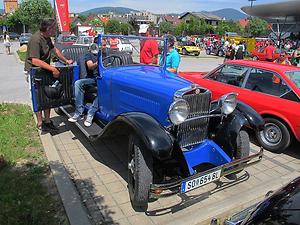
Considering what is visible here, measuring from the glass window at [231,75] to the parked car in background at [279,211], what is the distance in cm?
391

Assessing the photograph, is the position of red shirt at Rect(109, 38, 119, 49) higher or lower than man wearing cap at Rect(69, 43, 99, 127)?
higher

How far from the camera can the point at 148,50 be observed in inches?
237

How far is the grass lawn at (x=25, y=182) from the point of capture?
326 centimetres

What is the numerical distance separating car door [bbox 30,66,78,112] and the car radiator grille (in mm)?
2754

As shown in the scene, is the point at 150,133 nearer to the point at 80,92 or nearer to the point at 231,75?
the point at 80,92

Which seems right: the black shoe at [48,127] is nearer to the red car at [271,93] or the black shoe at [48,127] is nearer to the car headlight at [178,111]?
the car headlight at [178,111]

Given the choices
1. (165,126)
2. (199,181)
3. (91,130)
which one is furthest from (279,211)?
(91,130)

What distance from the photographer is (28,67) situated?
5.38 metres

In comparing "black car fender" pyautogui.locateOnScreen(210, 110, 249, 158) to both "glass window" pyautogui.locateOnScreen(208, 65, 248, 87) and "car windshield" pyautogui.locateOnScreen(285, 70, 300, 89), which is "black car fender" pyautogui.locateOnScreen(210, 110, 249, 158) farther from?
"glass window" pyautogui.locateOnScreen(208, 65, 248, 87)

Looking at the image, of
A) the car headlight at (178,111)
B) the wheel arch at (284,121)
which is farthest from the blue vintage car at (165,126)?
the wheel arch at (284,121)

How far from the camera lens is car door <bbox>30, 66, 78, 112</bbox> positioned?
5.18 meters

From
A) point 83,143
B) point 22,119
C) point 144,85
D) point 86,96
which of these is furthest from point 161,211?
point 22,119

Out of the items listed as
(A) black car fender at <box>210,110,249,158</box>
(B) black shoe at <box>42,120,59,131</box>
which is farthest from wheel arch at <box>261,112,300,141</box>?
(B) black shoe at <box>42,120,59,131</box>

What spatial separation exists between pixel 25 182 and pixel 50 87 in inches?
79.3
